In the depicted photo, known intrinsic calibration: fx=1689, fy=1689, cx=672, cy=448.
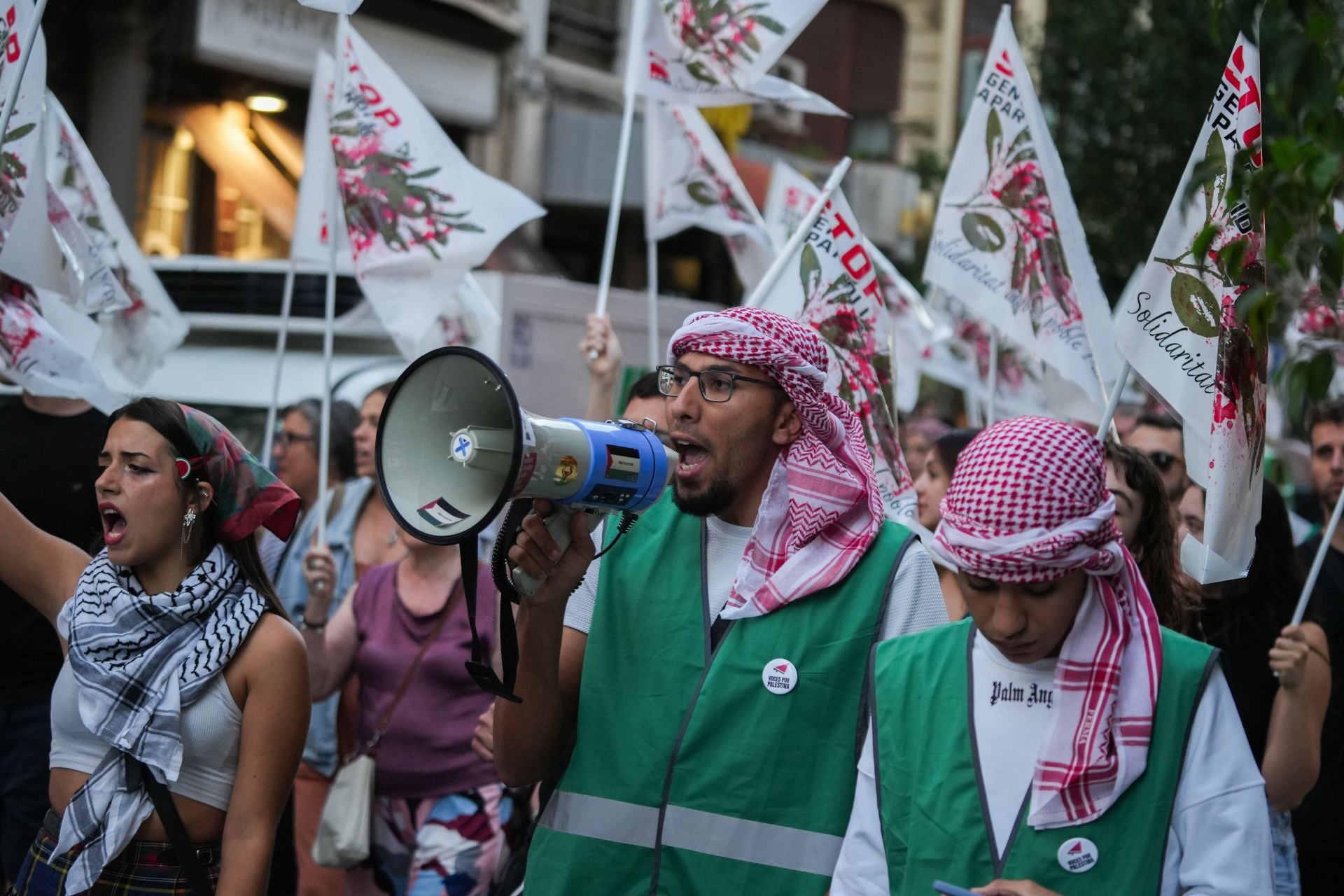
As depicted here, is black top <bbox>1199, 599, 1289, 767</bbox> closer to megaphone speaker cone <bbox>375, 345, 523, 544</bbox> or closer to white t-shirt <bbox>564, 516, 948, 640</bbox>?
white t-shirt <bbox>564, 516, 948, 640</bbox>

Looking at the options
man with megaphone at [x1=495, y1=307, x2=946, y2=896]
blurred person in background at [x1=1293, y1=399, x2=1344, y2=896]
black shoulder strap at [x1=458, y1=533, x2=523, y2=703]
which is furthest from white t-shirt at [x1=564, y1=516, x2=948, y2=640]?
blurred person in background at [x1=1293, y1=399, x2=1344, y2=896]

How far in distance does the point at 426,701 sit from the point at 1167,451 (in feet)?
8.93

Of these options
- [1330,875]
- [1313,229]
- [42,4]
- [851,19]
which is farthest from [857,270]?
[851,19]

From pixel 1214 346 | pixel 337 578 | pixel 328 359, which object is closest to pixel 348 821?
pixel 337 578

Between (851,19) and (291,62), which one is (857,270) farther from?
(851,19)

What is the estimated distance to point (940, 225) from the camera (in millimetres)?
6090

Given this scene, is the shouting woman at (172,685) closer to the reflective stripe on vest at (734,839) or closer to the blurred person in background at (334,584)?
the reflective stripe on vest at (734,839)

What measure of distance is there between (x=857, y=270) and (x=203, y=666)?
2969mm

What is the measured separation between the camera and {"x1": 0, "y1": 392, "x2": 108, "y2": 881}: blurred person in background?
4242 millimetres

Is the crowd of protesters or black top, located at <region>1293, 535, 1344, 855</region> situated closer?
the crowd of protesters

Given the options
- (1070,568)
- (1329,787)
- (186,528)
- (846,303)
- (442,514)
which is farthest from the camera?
(846,303)

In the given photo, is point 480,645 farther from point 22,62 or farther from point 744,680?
point 22,62

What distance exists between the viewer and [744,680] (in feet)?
10.2

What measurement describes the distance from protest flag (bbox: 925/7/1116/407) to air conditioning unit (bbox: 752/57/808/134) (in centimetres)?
1393
